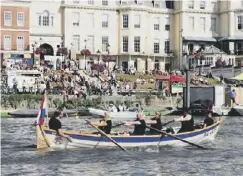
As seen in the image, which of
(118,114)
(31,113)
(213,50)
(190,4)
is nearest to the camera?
(118,114)

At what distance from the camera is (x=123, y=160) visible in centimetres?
Answer: 2947

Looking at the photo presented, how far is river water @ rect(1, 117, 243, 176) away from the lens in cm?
2667

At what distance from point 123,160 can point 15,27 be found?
62.5m

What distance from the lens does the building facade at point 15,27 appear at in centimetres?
8819

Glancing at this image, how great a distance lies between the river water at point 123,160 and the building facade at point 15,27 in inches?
2088

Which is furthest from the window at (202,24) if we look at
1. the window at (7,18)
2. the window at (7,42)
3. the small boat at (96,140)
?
the small boat at (96,140)

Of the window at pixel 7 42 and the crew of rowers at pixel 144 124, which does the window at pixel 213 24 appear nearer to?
the window at pixel 7 42

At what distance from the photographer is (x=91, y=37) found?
308 feet

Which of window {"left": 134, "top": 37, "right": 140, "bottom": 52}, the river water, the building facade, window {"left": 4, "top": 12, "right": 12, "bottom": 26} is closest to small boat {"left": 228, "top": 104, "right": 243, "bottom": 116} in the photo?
the river water

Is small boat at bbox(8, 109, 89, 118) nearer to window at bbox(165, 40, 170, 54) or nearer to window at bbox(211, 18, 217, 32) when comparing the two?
window at bbox(165, 40, 170, 54)

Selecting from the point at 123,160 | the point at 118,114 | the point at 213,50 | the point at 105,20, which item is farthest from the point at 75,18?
the point at 123,160

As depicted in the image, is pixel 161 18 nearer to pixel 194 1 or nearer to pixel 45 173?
pixel 194 1

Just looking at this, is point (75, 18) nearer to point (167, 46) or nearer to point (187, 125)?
point (167, 46)

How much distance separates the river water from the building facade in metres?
53.0
